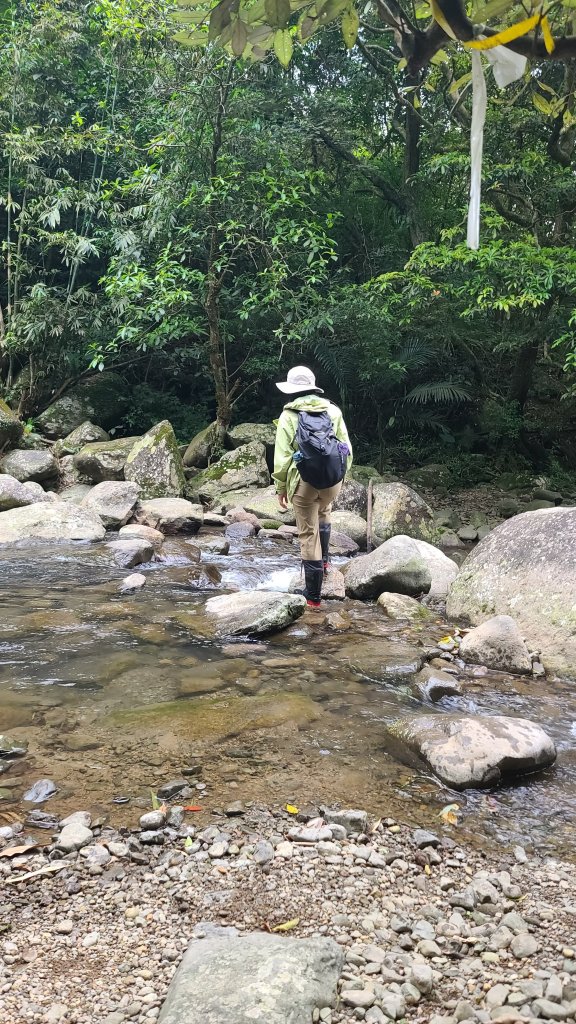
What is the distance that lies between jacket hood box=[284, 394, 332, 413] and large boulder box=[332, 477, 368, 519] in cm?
430

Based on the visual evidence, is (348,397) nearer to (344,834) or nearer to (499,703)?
(499,703)

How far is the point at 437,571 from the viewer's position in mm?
6578

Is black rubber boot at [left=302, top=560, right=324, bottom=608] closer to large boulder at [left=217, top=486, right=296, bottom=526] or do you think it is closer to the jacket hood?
the jacket hood

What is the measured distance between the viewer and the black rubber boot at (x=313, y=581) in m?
5.75

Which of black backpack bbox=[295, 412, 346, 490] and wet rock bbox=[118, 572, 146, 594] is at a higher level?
black backpack bbox=[295, 412, 346, 490]

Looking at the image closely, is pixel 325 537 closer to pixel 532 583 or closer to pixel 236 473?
pixel 532 583

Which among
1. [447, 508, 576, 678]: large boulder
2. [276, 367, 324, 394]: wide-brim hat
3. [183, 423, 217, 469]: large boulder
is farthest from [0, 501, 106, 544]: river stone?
[447, 508, 576, 678]: large boulder

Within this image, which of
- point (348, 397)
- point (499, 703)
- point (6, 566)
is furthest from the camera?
point (348, 397)

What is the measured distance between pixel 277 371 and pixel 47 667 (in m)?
10.3

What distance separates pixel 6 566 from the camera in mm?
7105

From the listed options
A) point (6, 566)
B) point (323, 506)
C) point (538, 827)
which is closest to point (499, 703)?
point (538, 827)

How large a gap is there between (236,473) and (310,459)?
6369 millimetres

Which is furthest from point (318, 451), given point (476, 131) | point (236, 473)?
point (236, 473)

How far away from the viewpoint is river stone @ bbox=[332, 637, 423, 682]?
4.35m
